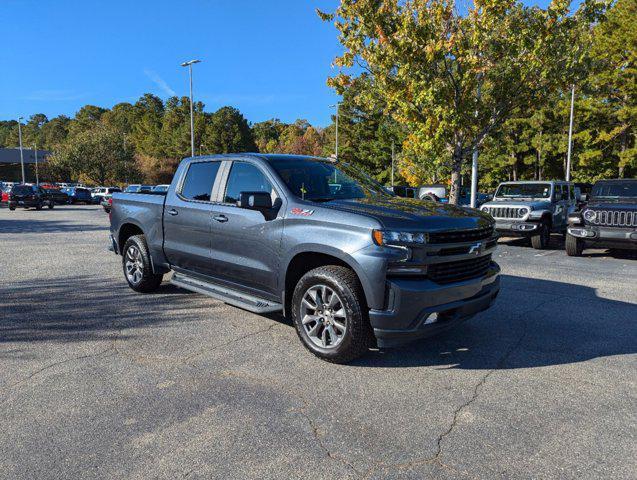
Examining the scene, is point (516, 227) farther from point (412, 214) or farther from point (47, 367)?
point (47, 367)

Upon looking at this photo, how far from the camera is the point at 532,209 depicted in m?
12.3

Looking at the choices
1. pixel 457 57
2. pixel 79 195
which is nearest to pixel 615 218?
pixel 457 57

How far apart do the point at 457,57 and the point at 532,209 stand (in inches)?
191

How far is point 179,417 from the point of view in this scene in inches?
124

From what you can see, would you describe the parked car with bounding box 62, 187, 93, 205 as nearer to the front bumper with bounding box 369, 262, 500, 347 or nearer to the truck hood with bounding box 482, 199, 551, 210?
the truck hood with bounding box 482, 199, 551, 210

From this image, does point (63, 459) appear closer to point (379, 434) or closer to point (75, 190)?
point (379, 434)

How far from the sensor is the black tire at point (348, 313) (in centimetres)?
382

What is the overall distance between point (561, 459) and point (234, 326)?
3376 mm

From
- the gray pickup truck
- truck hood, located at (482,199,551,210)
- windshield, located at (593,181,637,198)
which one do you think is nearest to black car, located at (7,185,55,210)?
truck hood, located at (482,199,551,210)

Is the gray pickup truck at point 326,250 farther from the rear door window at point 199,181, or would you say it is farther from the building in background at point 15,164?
the building in background at point 15,164

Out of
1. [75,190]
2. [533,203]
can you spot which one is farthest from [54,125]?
[533,203]

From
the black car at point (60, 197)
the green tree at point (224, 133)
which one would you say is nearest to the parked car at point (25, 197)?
the black car at point (60, 197)

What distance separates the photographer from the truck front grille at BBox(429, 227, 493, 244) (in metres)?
3.83

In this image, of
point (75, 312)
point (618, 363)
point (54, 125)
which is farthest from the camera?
point (54, 125)
